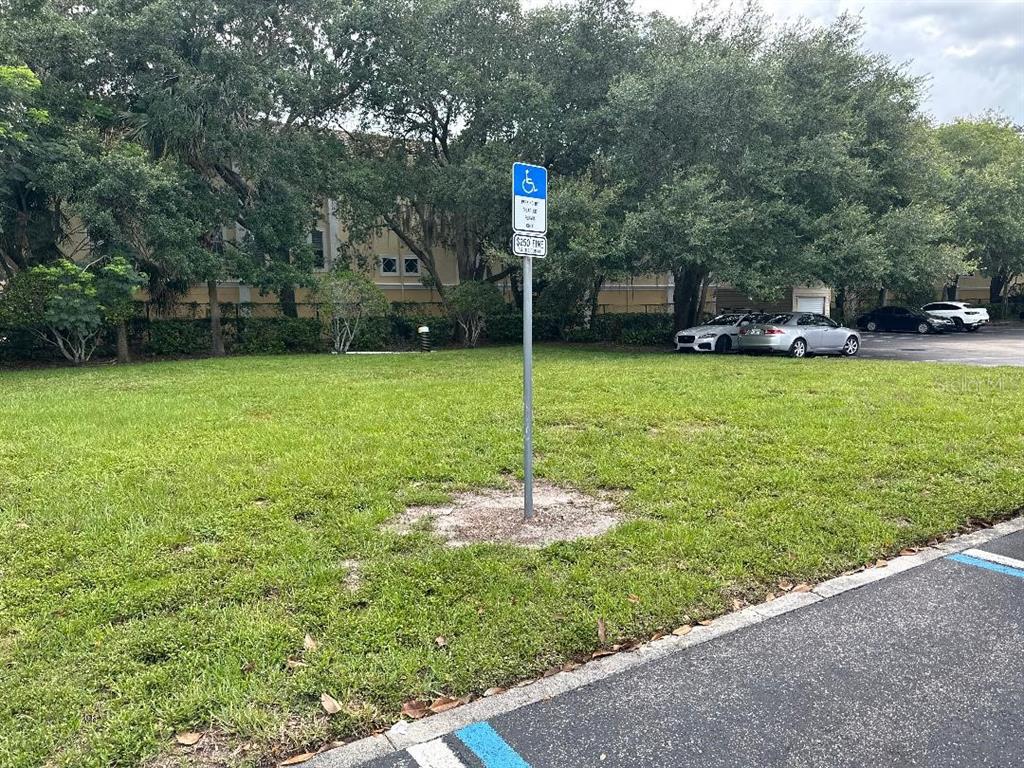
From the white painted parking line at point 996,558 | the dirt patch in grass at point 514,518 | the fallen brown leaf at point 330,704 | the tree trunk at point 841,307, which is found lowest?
the fallen brown leaf at point 330,704

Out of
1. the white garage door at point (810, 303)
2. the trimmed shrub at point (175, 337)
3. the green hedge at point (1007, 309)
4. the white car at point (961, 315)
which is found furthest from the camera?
the green hedge at point (1007, 309)

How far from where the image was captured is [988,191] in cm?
2377

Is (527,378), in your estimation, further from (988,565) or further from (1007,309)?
(1007,309)

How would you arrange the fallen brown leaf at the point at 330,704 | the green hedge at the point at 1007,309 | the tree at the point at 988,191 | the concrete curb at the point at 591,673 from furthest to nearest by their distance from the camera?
1. the green hedge at the point at 1007,309
2. the tree at the point at 988,191
3. the fallen brown leaf at the point at 330,704
4. the concrete curb at the point at 591,673

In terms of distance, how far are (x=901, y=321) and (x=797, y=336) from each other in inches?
588

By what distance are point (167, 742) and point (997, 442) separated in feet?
23.5

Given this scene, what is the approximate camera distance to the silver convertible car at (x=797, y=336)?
16.7 meters

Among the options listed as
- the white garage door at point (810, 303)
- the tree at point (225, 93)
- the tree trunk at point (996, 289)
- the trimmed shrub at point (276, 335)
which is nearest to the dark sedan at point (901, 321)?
the white garage door at point (810, 303)

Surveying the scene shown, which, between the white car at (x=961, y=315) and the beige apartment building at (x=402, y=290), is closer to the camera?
the beige apartment building at (x=402, y=290)

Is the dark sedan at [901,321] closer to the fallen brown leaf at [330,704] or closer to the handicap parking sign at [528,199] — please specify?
the handicap parking sign at [528,199]

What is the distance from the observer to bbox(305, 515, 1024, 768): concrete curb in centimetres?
243

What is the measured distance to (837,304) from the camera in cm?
3192

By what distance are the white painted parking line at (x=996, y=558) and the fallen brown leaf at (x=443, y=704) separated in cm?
331

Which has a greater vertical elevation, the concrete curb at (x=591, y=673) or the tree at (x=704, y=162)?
the tree at (x=704, y=162)
